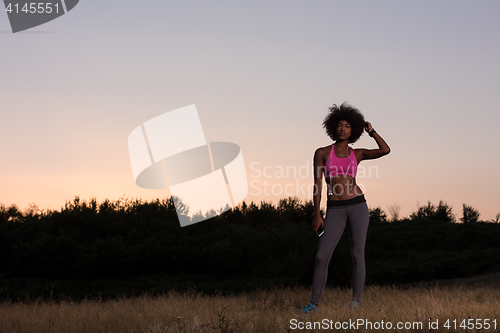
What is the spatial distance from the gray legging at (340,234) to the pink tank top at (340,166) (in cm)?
36

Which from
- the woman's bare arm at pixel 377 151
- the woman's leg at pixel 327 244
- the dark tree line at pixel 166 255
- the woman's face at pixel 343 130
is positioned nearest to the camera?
the woman's leg at pixel 327 244

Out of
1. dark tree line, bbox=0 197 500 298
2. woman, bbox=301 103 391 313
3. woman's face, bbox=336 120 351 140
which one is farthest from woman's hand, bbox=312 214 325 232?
dark tree line, bbox=0 197 500 298

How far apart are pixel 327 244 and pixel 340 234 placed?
230 mm

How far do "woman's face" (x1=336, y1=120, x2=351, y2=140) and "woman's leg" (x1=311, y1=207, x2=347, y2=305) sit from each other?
101cm

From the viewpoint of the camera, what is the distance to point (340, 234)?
5.68m

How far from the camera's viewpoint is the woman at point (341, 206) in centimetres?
562

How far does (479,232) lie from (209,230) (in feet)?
71.6

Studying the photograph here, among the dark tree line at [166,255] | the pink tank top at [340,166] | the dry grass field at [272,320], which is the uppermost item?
the pink tank top at [340,166]

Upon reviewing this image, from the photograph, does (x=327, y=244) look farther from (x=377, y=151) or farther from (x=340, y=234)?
(x=377, y=151)

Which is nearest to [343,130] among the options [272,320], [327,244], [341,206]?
[341,206]

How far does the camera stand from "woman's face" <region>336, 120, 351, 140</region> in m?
5.95

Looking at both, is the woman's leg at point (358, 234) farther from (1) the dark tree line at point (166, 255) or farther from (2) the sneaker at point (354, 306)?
(1) the dark tree line at point (166, 255)

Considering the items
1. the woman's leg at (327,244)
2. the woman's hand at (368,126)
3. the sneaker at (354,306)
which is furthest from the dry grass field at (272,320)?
the woman's hand at (368,126)

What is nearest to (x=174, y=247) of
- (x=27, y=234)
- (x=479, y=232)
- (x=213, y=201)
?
(x=27, y=234)
